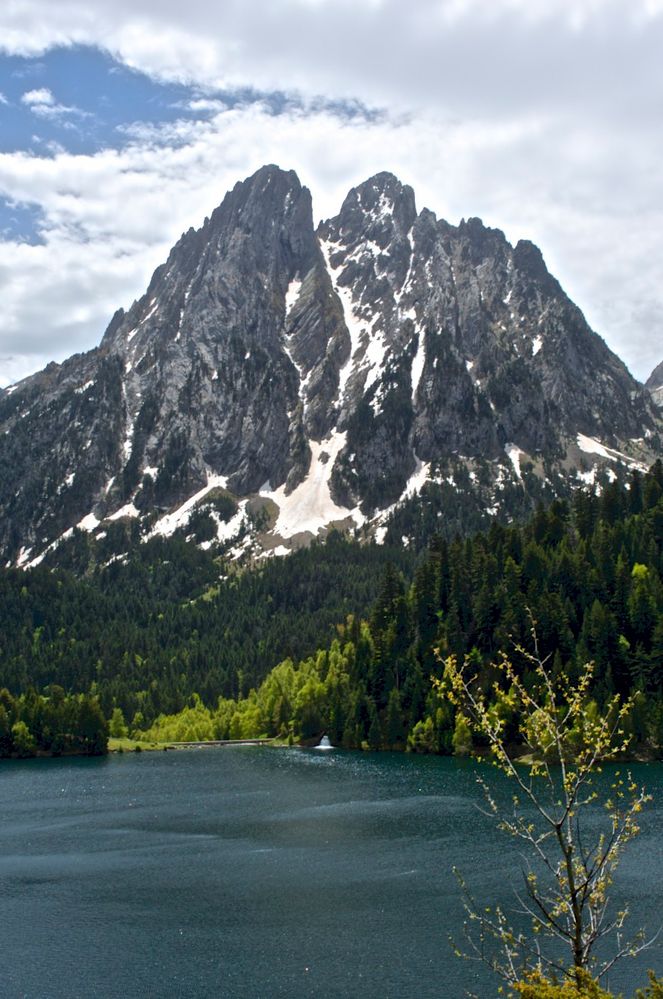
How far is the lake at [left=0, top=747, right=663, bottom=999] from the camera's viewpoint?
57969mm

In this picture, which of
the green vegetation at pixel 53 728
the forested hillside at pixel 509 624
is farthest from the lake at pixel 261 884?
the green vegetation at pixel 53 728

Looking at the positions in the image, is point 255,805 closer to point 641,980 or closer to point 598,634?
point 598,634

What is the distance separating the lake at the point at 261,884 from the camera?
190 ft

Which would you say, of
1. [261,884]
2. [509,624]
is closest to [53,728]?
[509,624]

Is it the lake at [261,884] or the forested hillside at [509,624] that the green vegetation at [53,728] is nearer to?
the forested hillside at [509,624]

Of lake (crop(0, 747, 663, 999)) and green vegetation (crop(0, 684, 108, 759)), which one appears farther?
green vegetation (crop(0, 684, 108, 759))

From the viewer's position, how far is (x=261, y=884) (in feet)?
260

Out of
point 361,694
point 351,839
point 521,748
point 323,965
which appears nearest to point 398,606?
point 361,694

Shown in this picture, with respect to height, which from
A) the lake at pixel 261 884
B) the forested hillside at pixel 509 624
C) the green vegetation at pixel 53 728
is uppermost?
the forested hillside at pixel 509 624

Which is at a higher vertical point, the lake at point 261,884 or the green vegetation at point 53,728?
the green vegetation at point 53,728

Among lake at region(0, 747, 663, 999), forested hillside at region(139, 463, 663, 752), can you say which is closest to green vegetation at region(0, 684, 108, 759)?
forested hillside at region(139, 463, 663, 752)

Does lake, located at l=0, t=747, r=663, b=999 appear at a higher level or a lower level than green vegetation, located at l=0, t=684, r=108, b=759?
lower

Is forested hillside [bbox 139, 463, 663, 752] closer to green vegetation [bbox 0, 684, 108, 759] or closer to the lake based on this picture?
the lake

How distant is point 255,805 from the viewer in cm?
11638
